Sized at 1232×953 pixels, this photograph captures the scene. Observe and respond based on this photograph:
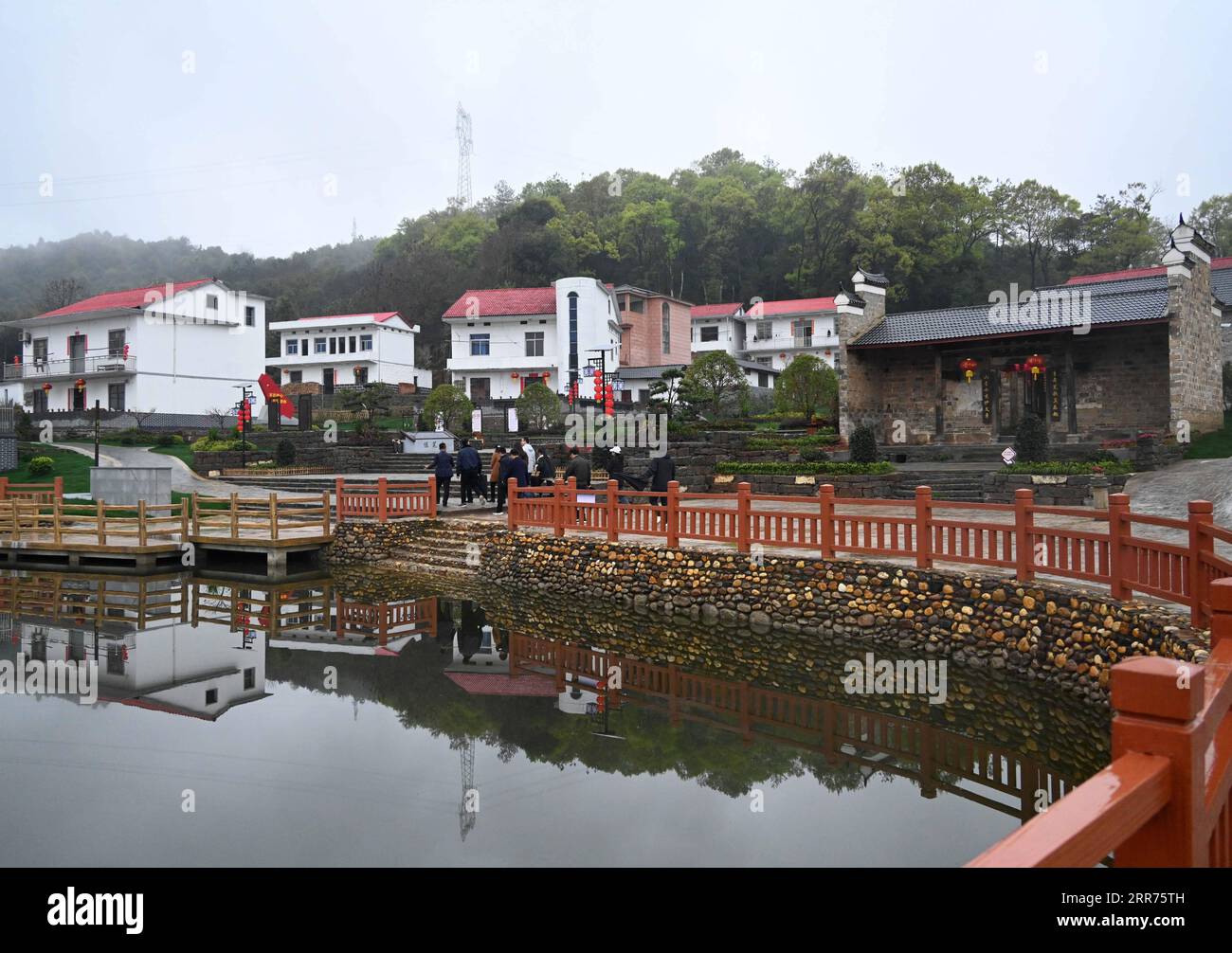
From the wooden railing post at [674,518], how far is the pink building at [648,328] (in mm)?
33068

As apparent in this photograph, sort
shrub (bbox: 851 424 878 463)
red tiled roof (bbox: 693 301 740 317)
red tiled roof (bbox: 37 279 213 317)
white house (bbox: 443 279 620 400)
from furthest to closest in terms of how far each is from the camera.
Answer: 1. red tiled roof (bbox: 693 301 740 317)
2. white house (bbox: 443 279 620 400)
3. red tiled roof (bbox: 37 279 213 317)
4. shrub (bbox: 851 424 878 463)

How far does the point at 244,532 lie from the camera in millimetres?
19766

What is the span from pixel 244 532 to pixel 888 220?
1515 inches

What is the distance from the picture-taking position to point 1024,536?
993 centimetres

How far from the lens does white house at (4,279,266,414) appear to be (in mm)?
40031

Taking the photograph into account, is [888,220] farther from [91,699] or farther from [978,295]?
[91,699]

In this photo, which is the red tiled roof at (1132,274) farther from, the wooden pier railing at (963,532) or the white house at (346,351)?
the white house at (346,351)

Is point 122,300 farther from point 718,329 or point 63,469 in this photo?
point 718,329

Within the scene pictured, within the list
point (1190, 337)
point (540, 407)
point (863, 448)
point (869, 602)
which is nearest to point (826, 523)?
point (869, 602)

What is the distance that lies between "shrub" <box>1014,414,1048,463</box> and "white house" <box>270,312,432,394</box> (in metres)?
34.2

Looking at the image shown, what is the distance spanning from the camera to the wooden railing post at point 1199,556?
24.6 ft

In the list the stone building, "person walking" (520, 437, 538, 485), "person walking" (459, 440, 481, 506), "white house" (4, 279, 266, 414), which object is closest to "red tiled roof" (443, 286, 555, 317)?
"white house" (4, 279, 266, 414)

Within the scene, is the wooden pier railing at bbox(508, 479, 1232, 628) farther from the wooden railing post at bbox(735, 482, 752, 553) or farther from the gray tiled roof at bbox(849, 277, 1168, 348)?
the gray tiled roof at bbox(849, 277, 1168, 348)

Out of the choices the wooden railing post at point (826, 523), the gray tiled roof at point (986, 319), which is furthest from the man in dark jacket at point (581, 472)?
the gray tiled roof at point (986, 319)
